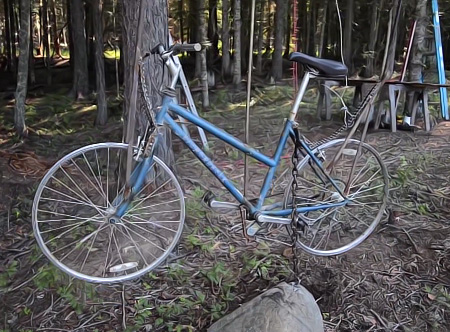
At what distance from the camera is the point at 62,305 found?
2824 mm

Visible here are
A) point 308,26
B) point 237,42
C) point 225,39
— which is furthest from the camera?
point 308,26

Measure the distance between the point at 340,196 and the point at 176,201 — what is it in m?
0.96

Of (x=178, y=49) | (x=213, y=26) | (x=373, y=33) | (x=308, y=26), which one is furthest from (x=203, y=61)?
(x=213, y=26)

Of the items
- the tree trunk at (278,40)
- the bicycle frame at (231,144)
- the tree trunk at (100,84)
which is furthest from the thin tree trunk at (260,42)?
the bicycle frame at (231,144)

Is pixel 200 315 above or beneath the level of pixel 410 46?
beneath

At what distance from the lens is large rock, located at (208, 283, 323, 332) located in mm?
2543

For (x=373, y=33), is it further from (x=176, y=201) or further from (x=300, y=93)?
(x=176, y=201)

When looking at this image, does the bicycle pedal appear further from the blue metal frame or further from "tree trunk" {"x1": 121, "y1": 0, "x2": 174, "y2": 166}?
"tree trunk" {"x1": 121, "y1": 0, "x2": 174, "y2": 166}

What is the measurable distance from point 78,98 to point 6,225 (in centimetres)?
414

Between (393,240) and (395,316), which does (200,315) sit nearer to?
(395,316)

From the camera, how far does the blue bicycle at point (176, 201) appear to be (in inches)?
99.3

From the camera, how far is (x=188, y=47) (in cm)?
238

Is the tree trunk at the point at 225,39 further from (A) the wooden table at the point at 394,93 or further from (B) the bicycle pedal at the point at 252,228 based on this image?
(B) the bicycle pedal at the point at 252,228

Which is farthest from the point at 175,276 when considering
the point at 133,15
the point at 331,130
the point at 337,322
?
the point at 331,130
